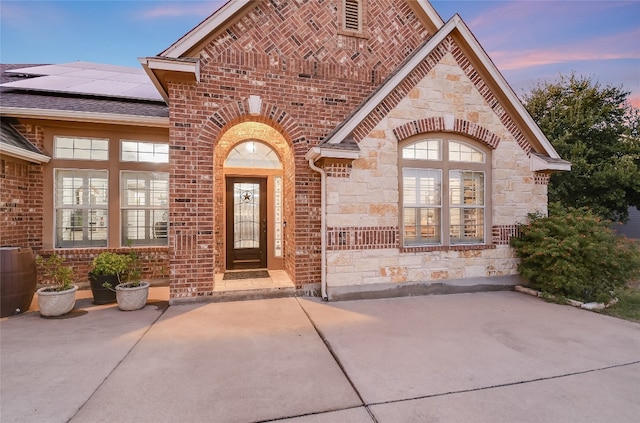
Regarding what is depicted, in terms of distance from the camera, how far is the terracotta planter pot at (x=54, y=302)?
476 cm

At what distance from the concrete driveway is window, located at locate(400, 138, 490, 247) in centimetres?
187

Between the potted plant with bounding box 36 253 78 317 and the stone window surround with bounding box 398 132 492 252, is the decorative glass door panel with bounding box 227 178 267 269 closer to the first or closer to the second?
the potted plant with bounding box 36 253 78 317

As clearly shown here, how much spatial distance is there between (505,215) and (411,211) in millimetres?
2297

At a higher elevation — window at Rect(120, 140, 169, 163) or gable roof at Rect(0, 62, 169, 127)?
gable roof at Rect(0, 62, 169, 127)

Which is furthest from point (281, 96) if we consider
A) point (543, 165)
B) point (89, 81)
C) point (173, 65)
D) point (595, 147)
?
point (595, 147)

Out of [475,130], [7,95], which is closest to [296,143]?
A: [475,130]

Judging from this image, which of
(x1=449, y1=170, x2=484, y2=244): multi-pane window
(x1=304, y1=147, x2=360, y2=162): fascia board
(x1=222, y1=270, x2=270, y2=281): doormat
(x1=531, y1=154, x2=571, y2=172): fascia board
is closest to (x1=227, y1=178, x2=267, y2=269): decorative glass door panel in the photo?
(x1=222, y1=270, x2=270, y2=281): doormat

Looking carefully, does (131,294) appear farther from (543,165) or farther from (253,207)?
(543,165)

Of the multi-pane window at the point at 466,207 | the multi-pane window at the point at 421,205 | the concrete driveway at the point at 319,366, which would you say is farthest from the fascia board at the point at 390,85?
the concrete driveway at the point at 319,366

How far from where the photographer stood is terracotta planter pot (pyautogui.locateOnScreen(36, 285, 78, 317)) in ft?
15.6

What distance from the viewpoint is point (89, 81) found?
333 inches

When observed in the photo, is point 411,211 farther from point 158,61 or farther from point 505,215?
point 158,61

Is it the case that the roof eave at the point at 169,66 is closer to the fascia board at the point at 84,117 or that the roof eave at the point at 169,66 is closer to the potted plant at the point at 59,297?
the fascia board at the point at 84,117

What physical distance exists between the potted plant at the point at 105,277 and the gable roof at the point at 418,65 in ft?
14.0
